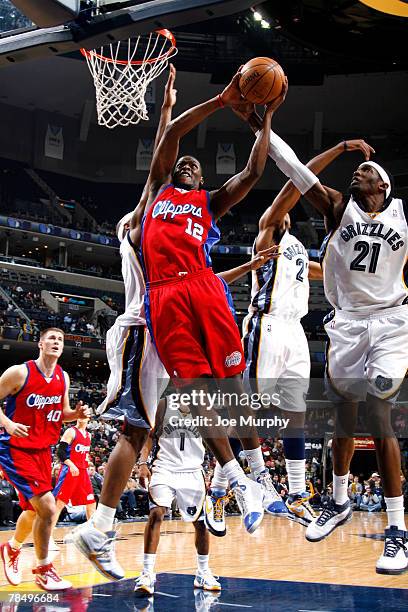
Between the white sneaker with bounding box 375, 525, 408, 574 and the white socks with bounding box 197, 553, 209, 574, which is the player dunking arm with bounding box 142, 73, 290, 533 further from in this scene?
the white socks with bounding box 197, 553, 209, 574

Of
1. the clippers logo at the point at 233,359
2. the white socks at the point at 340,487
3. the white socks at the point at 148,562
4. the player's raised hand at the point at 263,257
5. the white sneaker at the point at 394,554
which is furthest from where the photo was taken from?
the white socks at the point at 148,562

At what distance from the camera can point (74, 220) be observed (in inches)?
1304

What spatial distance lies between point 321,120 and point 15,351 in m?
15.7

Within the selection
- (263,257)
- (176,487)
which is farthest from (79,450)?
(263,257)

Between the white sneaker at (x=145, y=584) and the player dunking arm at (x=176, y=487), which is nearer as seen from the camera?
the white sneaker at (x=145, y=584)

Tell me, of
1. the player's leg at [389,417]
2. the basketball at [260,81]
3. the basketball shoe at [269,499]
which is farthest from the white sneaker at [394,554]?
the basketball at [260,81]

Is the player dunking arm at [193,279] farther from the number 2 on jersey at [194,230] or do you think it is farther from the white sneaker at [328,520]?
the white sneaker at [328,520]

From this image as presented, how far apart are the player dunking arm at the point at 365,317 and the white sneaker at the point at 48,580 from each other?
2669 mm

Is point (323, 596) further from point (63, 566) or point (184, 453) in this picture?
point (63, 566)

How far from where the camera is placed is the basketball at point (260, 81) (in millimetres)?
4871

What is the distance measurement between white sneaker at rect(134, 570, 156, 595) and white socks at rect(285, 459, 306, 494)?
4.94 ft

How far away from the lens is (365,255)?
496 centimetres

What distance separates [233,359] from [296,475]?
149 centimetres

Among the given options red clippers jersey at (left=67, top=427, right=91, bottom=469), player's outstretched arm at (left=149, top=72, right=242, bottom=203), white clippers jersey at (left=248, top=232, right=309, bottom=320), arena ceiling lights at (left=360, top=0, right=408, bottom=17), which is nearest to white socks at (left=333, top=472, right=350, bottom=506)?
white clippers jersey at (left=248, top=232, right=309, bottom=320)
